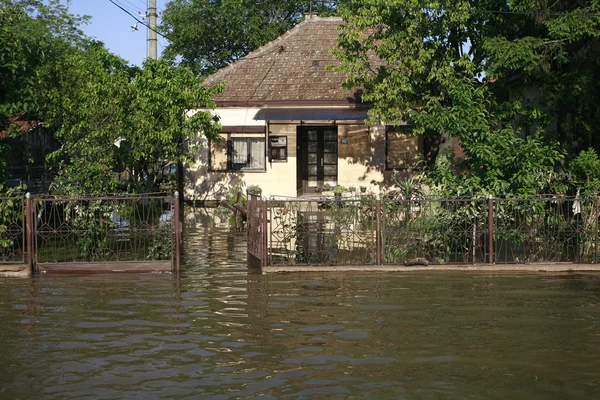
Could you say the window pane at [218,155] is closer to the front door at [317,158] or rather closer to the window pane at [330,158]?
the front door at [317,158]

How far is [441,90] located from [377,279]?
822 centimetres

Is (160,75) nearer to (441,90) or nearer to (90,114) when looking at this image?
(90,114)

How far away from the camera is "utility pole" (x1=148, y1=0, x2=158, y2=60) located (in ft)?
82.2

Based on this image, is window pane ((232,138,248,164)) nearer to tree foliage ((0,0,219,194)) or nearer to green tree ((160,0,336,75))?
tree foliage ((0,0,219,194))

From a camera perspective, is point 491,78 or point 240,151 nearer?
point 491,78

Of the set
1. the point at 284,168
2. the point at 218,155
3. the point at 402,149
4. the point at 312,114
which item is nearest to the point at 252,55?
the point at 218,155

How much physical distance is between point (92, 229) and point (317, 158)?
47.0 feet

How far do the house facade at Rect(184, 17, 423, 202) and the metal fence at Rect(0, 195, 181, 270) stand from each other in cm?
1096

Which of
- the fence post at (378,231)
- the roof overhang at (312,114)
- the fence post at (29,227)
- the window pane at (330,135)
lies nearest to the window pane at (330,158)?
the window pane at (330,135)

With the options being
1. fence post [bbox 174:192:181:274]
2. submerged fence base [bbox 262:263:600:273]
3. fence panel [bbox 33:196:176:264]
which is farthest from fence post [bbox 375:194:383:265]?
fence panel [bbox 33:196:176:264]

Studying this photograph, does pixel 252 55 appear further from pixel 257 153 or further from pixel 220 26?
pixel 220 26

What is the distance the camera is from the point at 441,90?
20547 mm

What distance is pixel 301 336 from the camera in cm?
988

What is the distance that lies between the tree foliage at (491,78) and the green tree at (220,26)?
1763cm
